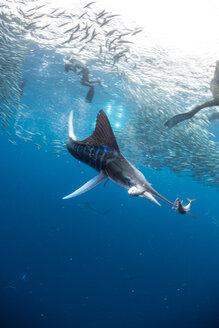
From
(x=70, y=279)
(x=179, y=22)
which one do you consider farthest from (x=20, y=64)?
(x=70, y=279)

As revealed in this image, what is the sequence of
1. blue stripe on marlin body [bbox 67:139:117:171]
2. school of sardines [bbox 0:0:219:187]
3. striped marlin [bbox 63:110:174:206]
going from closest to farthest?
striped marlin [bbox 63:110:174:206], blue stripe on marlin body [bbox 67:139:117:171], school of sardines [bbox 0:0:219:187]

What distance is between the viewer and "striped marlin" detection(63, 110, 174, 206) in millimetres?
896

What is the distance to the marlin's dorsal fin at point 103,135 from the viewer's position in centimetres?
110

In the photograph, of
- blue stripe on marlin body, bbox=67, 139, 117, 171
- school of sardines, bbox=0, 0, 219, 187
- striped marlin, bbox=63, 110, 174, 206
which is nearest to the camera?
striped marlin, bbox=63, 110, 174, 206

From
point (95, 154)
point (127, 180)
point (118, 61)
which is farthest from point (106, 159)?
point (118, 61)

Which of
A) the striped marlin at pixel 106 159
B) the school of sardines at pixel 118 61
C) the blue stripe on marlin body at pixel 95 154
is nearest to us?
the striped marlin at pixel 106 159

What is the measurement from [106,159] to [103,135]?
16cm

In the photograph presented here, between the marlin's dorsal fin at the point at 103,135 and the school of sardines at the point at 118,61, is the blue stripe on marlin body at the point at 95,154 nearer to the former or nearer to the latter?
the marlin's dorsal fin at the point at 103,135

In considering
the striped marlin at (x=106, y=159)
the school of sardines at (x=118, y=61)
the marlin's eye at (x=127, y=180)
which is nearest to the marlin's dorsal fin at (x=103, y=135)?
the striped marlin at (x=106, y=159)

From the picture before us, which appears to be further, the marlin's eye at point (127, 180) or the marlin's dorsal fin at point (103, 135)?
the marlin's dorsal fin at point (103, 135)

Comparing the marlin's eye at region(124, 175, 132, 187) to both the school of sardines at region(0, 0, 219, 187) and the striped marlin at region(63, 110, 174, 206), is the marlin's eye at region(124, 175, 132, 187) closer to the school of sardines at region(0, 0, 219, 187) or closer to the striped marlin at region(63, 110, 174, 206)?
the striped marlin at region(63, 110, 174, 206)

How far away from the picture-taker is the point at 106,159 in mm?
1058

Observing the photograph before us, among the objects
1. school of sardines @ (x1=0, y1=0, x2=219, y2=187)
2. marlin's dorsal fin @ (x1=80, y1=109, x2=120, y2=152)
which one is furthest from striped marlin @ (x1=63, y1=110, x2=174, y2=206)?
school of sardines @ (x1=0, y1=0, x2=219, y2=187)

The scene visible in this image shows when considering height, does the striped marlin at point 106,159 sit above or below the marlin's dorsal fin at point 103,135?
below
